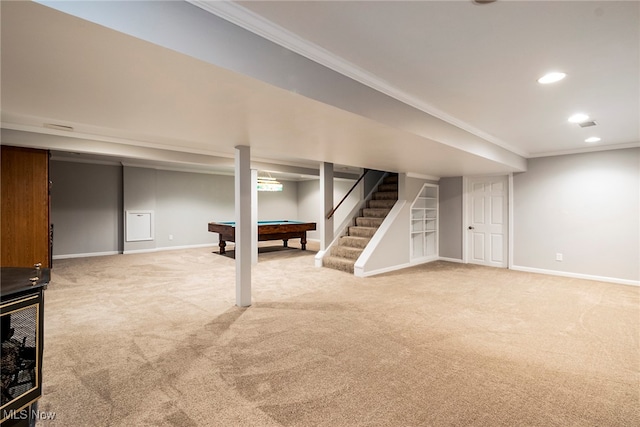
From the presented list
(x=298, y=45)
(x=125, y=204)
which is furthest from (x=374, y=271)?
(x=125, y=204)

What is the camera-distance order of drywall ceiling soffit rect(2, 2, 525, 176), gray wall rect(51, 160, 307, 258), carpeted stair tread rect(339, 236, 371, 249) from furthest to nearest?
gray wall rect(51, 160, 307, 258), carpeted stair tread rect(339, 236, 371, 249), drywall ceiling soffit rect(2, 2, 525, 176)

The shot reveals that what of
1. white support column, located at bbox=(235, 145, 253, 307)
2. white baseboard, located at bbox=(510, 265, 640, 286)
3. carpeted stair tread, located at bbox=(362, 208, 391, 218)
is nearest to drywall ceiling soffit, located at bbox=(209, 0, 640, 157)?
white support column, located at bbox=(235, 145, 253, 307)

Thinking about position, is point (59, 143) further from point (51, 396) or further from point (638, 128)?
point (638, 128)

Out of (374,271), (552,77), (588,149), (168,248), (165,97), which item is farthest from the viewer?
(168,248)

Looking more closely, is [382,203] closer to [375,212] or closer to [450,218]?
[375,212]

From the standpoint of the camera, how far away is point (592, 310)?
3.66m

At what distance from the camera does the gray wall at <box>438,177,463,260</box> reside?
683 cm

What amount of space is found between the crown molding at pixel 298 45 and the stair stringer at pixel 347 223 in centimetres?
387

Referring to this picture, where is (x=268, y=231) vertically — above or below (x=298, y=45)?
below

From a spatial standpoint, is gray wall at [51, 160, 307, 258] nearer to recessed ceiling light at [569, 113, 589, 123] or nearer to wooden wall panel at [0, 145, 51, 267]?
wooden wall panel at [0, 145, 51, 267]

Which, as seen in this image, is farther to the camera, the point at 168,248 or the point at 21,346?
the point at 168,248

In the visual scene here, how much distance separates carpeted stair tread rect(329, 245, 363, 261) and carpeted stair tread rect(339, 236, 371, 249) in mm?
110

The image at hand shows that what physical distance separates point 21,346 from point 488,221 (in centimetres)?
710

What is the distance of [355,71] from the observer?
2.25m
